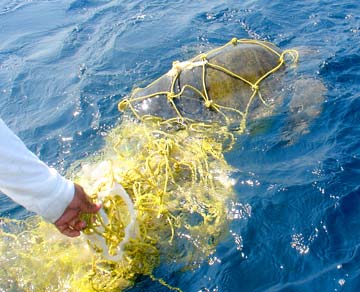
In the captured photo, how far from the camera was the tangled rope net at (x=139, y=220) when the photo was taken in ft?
11.8

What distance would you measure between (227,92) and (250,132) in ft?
2.32

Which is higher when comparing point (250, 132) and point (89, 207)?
point (89, 207)

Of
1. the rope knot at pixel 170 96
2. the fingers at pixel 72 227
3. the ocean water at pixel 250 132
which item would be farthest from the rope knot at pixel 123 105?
the fingers at pixel 72 227

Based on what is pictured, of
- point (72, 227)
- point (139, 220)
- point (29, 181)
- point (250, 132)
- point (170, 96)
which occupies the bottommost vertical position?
point (250, 132)

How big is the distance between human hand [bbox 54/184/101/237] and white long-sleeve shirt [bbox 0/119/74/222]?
6cm

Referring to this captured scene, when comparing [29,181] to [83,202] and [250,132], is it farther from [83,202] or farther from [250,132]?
[250,132]

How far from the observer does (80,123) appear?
6672 mm

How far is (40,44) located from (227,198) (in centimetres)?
711

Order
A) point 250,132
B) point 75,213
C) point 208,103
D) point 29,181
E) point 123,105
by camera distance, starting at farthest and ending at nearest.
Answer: point 123,105 → point 208,103 → point 250,132 → point 75,213 → point 29,181

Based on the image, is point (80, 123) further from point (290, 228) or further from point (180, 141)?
point (290, 228)

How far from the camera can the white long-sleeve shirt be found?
2.39m

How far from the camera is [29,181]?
98.3 inches

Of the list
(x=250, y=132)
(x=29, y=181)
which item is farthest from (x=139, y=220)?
(x=250, y=132)

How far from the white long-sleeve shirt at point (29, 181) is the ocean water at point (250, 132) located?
Result: 1475mm
